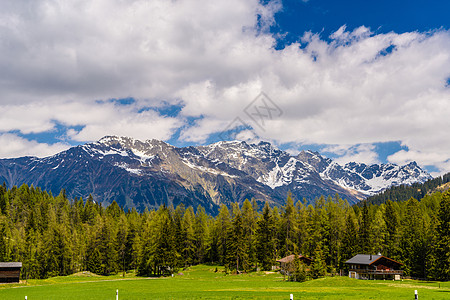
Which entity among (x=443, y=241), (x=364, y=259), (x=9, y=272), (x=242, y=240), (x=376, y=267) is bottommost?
(x=376, y=267)

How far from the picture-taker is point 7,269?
83875mm

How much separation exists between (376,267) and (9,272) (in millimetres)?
90993

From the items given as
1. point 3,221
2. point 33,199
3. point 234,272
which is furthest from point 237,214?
point 33,199

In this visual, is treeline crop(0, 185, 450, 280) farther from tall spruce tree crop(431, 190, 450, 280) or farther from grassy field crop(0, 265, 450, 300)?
grassy field crop(0, 265, 450, 300)

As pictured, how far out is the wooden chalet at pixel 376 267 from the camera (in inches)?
3484

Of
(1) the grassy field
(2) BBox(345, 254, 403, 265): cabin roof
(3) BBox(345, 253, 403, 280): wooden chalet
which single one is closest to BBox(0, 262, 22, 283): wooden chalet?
(1) the grassy field

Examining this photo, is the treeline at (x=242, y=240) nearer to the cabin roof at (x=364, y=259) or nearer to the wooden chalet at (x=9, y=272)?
the cabin roof at (x=364, y=259)

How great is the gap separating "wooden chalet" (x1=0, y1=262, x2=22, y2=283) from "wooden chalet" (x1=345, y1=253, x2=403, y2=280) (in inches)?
3358

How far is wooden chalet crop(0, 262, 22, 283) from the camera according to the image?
3270 inches

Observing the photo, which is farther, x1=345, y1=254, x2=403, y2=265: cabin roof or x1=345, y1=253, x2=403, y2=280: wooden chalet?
x1=345, y1=253, x2=403, y2=280: wooden chalet

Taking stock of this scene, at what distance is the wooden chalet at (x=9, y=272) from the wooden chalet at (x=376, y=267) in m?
85.3

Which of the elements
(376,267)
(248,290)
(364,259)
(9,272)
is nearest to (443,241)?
(376,267)

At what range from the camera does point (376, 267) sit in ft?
292

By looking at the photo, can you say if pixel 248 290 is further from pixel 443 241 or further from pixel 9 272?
pixel 9 272
